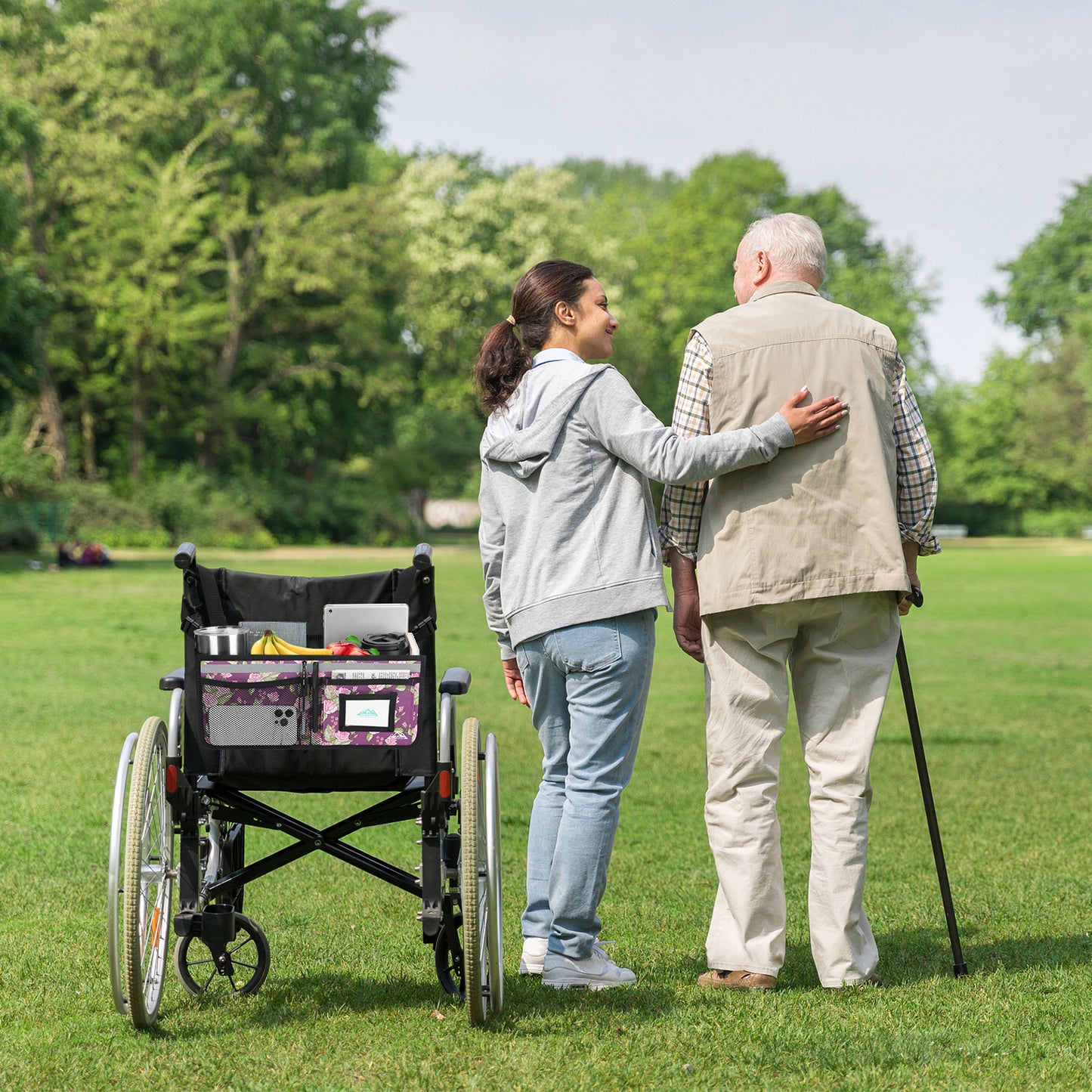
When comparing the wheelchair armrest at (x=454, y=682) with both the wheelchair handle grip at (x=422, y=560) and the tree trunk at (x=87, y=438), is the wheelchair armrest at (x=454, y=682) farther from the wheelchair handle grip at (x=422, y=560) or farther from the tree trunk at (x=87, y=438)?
the tree trunk at (x=87, y=438)

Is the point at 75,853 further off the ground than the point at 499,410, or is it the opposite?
the point at 499,410

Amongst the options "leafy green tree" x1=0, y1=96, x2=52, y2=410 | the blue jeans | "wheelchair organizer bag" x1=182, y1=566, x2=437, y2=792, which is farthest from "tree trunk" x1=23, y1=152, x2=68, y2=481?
the blue jeans

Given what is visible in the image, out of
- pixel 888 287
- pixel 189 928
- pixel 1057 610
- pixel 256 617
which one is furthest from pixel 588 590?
pixel 888 287

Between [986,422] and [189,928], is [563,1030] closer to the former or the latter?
[189,928]

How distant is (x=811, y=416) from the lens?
11.9ft

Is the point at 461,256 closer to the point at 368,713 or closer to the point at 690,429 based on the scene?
the point at 690,429

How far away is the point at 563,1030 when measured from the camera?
343 centimetres

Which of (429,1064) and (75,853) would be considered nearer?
(429,1064)

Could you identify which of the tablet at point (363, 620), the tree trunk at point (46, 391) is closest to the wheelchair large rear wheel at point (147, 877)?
the tablet at point (363, 620)

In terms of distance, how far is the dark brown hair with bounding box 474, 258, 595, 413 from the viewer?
383cm

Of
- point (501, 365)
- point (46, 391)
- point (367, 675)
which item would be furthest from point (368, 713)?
point (46, 391)

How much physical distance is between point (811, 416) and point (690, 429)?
0.34m

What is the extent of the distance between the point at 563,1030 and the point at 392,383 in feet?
138

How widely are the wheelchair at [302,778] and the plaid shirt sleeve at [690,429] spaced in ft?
2.39
